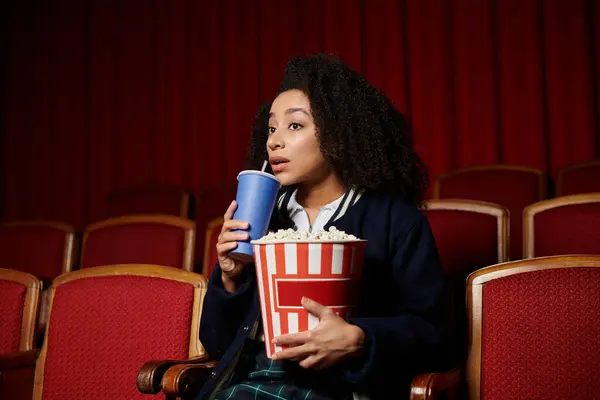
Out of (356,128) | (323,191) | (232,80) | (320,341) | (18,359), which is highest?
(232,80)

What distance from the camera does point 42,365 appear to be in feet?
4.26

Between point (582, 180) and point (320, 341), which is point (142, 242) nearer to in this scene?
point (320, 341)

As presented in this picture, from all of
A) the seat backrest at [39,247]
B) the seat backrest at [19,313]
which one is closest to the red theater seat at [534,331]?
the seat backrest at [19,313]

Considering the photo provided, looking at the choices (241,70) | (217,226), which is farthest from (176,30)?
(217,226)

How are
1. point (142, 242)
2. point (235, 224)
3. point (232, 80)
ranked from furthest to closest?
point (232, 80), point (142, 242), point (235, 224)

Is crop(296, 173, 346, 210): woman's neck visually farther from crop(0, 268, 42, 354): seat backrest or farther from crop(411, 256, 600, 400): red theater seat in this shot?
crop(0, 268, 42, 354): seat backrest

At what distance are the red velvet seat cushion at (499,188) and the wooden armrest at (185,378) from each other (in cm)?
142

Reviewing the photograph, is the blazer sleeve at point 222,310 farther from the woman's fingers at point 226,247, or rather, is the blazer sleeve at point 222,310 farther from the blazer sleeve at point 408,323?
the blazer sleeve at point 408,323

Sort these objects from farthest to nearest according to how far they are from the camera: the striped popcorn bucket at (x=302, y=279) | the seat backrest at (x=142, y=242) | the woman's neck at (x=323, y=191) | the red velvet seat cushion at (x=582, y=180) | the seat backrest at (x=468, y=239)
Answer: the red velvet seat cushion at (x=582, y=180)
the seat backrest at (x=142, y=242)
the seat backrest at (x=468, y=239)
the woman's neck at (x=323, y=191)
the striped popcorn bucket at (x=302, y=279)

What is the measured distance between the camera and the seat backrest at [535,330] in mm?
983

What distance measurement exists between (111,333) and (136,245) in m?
0.57

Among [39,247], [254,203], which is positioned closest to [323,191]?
[254,203]

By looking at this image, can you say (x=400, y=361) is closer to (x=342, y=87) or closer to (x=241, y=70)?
(x=342, y=87)

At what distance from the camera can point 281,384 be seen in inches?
38.8
